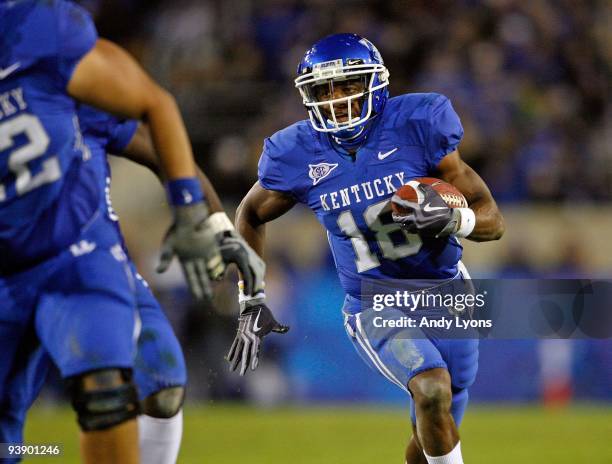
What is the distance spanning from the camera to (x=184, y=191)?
10.3 feet

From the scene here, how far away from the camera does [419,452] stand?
14.6ft

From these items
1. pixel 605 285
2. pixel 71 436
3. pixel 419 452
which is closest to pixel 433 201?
pixel 419 452

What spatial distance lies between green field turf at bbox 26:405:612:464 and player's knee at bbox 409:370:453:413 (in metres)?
2.30

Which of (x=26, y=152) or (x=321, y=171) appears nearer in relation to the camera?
(x=26, y=152)

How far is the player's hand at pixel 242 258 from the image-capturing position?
3398 millimetres

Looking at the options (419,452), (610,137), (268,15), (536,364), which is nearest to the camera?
(419,452)

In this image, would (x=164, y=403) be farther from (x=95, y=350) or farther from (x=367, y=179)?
(x=367, y=179)

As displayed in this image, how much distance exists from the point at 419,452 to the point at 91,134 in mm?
1973

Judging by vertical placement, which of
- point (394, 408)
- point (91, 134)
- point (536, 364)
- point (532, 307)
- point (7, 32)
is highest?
point (7, 32)

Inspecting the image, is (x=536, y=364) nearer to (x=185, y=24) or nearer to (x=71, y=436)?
(x=71, y=436)

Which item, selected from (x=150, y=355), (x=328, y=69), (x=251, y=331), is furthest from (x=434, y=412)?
(x=328, y=69)

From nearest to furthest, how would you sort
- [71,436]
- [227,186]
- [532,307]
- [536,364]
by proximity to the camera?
[532,307], [71,436], [536,364], [227,186]

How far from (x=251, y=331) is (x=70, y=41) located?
179cm

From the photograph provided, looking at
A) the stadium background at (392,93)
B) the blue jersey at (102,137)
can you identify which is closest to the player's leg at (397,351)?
the blue jersey at (102,137)
